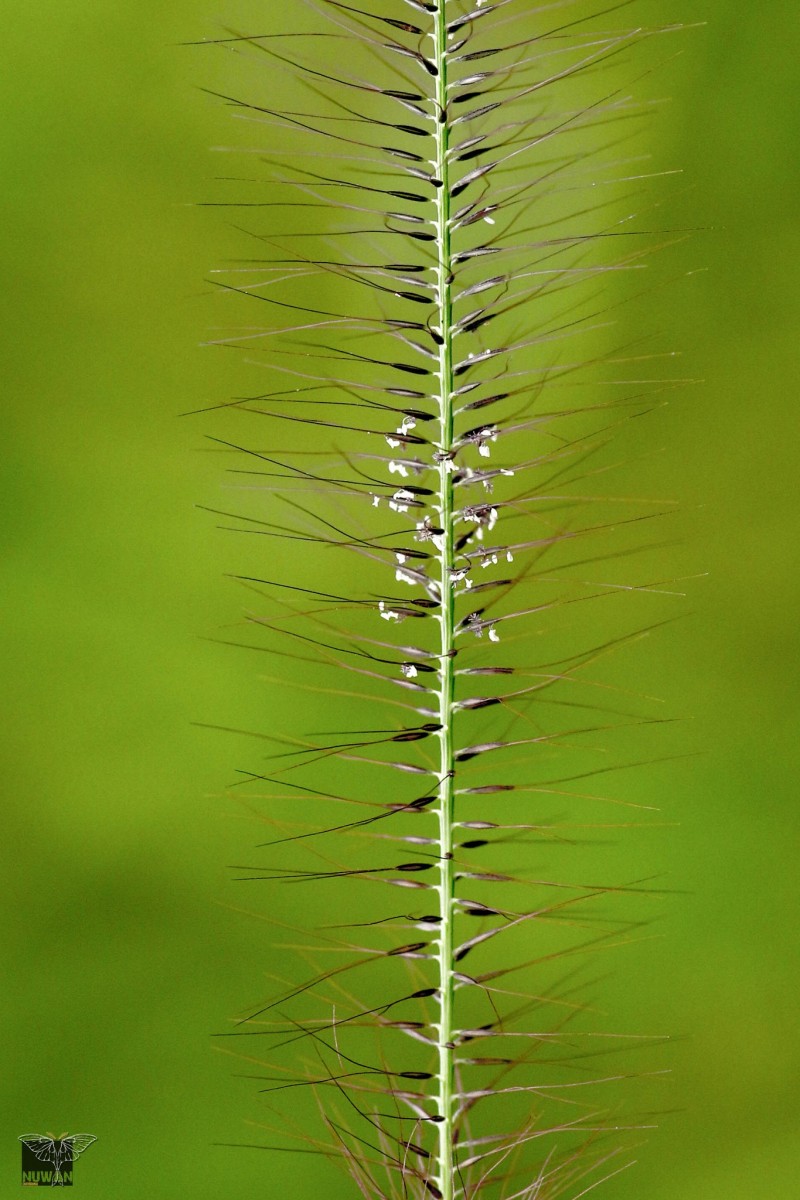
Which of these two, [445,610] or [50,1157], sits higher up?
[445,610]

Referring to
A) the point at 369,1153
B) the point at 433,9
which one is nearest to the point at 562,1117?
the point at 369,1153

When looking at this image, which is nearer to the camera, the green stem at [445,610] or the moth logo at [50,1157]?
the green stem at [445,610]

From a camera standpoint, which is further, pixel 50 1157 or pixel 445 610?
pixel 50 1157

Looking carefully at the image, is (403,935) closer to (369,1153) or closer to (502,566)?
(369,1153)

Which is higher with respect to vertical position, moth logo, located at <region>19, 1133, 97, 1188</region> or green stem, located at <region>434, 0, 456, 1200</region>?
green stem, located at <region>434, 0, 456, 1200</region>

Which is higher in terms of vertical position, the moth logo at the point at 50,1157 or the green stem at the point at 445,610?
the green stem at the point at 445,610
